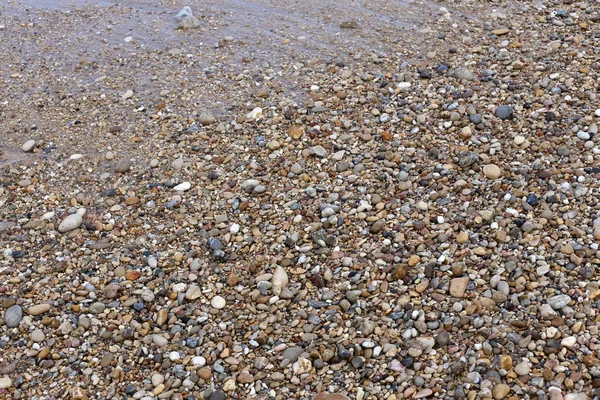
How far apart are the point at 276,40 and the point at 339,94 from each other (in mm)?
2009

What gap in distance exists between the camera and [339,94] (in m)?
7.21

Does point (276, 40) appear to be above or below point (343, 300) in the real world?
above

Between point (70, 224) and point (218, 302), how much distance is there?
6.16ft

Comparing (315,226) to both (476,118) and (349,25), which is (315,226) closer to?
(476,118)

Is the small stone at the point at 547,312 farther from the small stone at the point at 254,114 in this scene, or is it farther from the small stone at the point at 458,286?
the small stone at the point at 254,114

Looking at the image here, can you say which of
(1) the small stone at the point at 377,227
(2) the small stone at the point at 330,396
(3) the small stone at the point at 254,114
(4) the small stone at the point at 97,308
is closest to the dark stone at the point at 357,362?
(2) the small stone at the point at 330,396

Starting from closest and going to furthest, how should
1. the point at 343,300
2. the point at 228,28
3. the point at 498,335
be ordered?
the point at 498,335 → the point at 343,300 → the point at 228,28

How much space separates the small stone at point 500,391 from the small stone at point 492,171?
7.77ft

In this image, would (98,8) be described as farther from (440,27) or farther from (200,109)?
(440,27)

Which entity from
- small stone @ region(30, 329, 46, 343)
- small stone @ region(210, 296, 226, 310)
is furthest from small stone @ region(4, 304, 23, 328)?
small stone @ region(210, 296, 226, 310)

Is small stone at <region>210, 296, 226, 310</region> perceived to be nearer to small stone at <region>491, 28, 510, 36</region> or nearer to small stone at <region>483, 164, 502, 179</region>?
small stone at <region>483, 164, 502, 179</region>

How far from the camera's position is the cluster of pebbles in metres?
4.25

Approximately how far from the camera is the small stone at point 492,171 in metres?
5.69

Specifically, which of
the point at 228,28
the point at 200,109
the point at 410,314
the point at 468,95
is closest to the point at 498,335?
the point at 410,314
